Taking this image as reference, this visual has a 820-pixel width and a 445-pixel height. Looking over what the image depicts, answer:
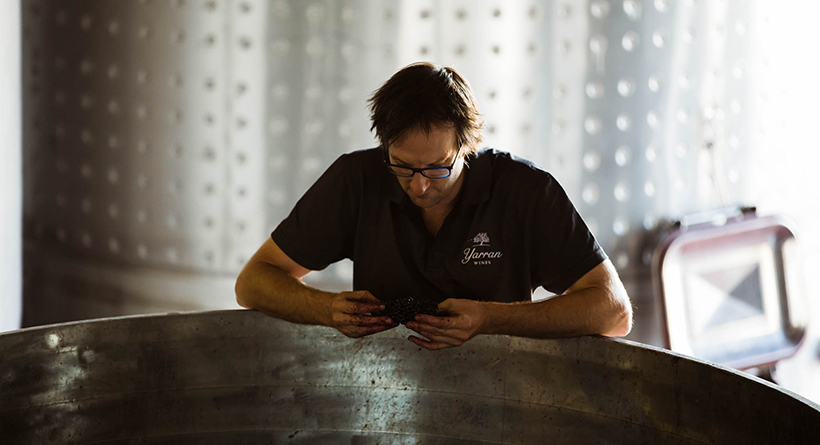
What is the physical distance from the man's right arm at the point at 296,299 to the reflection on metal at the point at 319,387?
0.03 metres

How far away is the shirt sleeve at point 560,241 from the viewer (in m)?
1.58

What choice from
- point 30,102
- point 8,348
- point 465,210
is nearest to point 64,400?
point 8,348

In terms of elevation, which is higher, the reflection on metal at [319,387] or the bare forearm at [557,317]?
the bare forearm at [557,317]

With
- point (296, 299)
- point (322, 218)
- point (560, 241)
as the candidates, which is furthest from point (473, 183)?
point (296, 299)

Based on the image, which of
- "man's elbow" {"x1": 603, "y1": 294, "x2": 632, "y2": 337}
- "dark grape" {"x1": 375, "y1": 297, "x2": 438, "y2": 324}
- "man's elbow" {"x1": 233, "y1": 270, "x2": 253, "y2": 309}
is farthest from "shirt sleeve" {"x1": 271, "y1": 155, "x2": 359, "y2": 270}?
"man's elbow" {"x1": 603, "y1": 294, "x2": 632, "y2": 337}

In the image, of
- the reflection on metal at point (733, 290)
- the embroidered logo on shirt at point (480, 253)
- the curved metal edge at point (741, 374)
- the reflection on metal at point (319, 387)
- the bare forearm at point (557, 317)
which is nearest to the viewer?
the curved metal edge at point (741, 374)

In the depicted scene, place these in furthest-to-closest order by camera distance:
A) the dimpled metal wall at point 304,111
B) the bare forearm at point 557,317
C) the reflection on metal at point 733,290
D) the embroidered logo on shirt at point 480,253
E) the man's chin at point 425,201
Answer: the reflection on metal at point 733,290
the dimpled metal wall at point 304,111
the embroidered logo on shirt at point 480,253
the man's chin at point 425,201
the bare forearm at point 557,317

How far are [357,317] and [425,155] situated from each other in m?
0.34

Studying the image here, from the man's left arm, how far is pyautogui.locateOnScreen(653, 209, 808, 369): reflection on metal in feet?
2.43

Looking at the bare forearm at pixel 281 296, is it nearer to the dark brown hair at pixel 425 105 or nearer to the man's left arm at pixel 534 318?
the man's left arm at pixel 534 318

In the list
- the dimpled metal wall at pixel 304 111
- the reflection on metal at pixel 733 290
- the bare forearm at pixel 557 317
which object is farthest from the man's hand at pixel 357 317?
the reflection on metal at pixel 733 290

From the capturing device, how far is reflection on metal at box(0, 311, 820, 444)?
1295 mm

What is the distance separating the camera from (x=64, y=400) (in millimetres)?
1325

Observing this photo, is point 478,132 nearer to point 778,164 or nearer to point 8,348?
point 8,348
